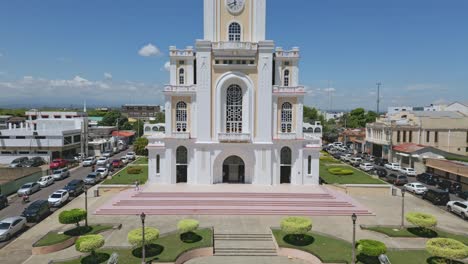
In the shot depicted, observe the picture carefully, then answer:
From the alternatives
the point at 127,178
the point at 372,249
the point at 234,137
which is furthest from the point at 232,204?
the point at 127,178

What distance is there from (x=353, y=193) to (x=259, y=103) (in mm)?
12479

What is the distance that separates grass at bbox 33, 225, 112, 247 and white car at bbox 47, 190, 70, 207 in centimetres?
681

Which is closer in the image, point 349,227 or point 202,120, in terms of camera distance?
point 349,227

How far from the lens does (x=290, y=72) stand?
107 ft

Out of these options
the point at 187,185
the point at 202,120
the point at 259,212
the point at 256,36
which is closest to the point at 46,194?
the point at 187,185

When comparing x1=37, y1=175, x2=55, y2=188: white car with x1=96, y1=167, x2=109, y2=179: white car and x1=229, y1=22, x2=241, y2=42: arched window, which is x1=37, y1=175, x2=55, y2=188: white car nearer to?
x1=96, y1=167, x2=109, y2=179: white car

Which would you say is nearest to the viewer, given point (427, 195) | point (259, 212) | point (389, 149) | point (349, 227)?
point (349, 227)

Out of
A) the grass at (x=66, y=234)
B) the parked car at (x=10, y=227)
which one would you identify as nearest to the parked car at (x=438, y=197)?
the grass at (x=66, y=234)

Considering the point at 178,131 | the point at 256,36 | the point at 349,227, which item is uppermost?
the point at 256,36

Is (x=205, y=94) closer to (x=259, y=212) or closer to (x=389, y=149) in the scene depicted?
(x=259, y=212)

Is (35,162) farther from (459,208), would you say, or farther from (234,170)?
(459,208)

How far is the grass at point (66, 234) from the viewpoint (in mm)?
18500

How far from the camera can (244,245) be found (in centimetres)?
1909

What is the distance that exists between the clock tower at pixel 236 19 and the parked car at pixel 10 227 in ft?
68.9
